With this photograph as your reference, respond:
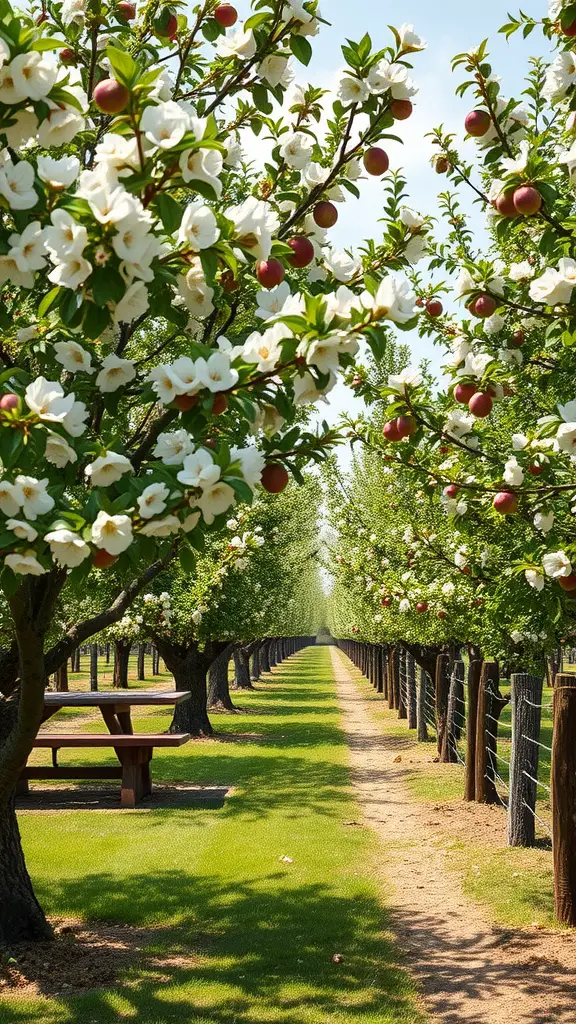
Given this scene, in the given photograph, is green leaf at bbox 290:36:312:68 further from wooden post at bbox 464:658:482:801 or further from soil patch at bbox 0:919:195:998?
wooden post at bbox 464:658:482:801

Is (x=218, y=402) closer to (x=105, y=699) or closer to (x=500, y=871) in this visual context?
(x=500, y=871)

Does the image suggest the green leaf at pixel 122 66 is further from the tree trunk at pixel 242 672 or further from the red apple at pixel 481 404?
the tree trunk at pixel 242 672

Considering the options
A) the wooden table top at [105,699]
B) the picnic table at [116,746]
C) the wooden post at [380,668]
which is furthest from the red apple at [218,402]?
the wooden post at [380,668]

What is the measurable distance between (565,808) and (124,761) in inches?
269

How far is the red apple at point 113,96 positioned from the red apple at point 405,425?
7.77ft

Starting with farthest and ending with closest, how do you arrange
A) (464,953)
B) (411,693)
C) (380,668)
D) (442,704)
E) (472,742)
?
(380,668) < (411,693) < (442,704) < (472,742) < (464,953)

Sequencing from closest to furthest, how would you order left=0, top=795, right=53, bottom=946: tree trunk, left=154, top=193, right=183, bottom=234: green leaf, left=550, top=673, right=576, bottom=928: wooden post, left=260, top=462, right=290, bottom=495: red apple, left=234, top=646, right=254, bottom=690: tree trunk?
1. left=154, top=193, right=183, bottom=234: green leaf
2. left=260, top=462, right=290, bottom=495: red apple
3. left=0, top=795, right=53, bottom=946: tree trunk
4. left=550, top=673, right=576, bottom=928: wooden post
5. left=234, top=646, right=254, bottom=690: tree trunk

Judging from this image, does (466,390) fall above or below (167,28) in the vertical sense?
below

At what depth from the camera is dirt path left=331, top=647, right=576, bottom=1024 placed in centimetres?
527

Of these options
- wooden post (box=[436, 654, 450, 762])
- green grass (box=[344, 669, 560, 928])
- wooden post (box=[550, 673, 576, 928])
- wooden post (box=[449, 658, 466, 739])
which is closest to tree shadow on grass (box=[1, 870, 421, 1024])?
green grass (box=[344, 669, 560, 928])

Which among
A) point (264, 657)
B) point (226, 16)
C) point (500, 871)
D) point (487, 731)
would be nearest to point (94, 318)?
point (226, 16)

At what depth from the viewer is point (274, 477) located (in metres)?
3.44

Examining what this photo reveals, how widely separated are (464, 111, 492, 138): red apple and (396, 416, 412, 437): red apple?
1432mm

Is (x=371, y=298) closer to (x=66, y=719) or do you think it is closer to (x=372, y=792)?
(x=372, y=792)
